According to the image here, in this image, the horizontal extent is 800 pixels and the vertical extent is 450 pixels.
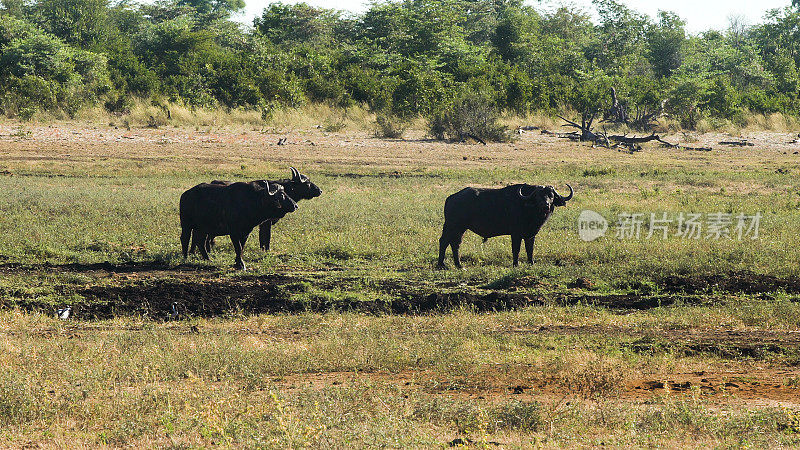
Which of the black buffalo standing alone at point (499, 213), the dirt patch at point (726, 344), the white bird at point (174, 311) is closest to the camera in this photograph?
the dirt patch at point (726, 344)

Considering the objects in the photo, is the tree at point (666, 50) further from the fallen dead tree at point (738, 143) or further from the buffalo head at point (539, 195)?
the buffalo head at point (539, 195)

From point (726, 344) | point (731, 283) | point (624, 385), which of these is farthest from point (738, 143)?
point (624, 385)

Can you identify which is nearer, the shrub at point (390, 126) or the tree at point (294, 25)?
the shrub at point (390, 126)

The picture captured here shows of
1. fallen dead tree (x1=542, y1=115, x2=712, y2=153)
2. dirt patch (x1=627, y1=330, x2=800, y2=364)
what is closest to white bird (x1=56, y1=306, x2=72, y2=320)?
→ dirt patch (x1=627, y1=330, x2=800, y2=364)

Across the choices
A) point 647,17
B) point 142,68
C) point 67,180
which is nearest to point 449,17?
point 647,17

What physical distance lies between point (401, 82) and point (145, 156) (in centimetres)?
1378

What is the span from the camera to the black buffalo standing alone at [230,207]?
13.5m

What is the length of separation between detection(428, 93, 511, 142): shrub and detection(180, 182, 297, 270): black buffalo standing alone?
2025cm

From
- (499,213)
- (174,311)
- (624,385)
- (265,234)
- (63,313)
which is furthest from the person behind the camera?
(265,234)

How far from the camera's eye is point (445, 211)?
1348 cm

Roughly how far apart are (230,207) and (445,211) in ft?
10.9

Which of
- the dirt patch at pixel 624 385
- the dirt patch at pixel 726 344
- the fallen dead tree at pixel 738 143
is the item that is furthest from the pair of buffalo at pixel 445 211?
Answer: the fallen dead tree at pixel 738 143

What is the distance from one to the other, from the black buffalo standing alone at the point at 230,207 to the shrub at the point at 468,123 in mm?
20251

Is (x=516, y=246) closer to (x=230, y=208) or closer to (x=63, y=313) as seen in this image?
(x=230, y=208)
